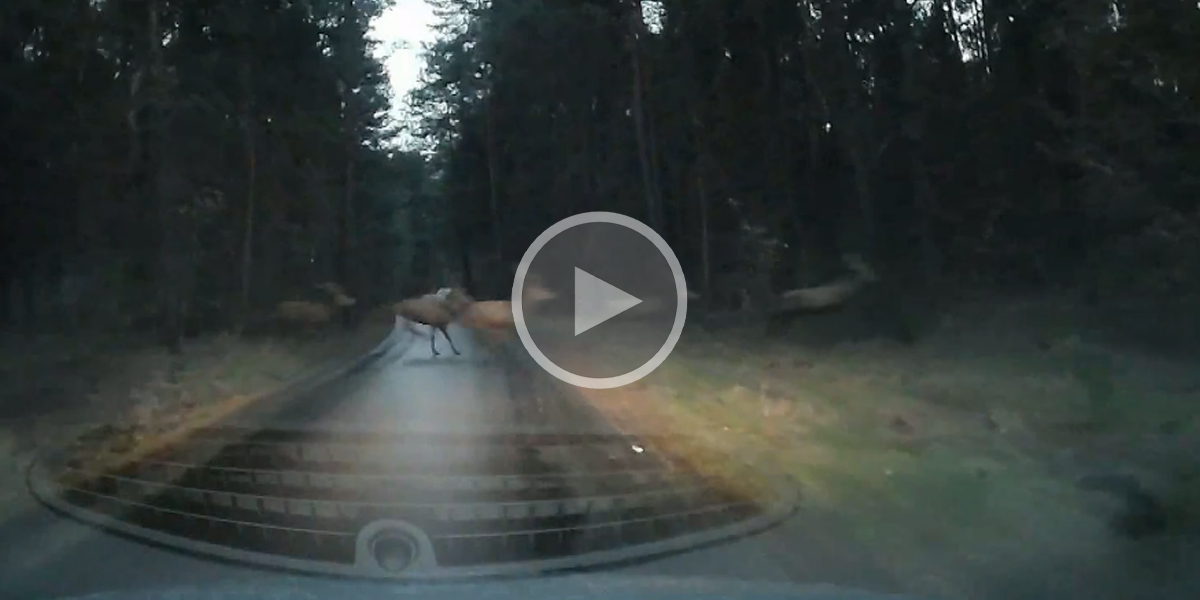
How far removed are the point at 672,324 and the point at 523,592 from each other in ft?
95.5

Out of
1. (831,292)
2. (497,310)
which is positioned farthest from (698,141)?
(497,310)

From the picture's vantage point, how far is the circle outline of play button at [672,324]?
75.8 feet

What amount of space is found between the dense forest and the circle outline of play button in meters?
0.56

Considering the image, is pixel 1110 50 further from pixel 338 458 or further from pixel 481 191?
pixel 481 191

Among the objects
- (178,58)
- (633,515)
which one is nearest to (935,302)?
(178,58)

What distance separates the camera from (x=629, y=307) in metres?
37.2

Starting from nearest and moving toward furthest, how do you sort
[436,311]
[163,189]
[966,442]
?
1. [966,442]
2. [163,189]
3. [436,311]

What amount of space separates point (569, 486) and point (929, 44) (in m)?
21.9

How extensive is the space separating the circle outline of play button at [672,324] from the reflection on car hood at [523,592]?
15.1 m

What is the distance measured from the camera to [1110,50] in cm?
1714

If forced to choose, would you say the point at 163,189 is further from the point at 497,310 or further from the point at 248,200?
the point at 497,310

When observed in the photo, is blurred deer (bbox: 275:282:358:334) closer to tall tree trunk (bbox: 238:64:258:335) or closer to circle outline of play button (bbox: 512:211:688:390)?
tall tree trunk (bbox: 238:64:258:335)
